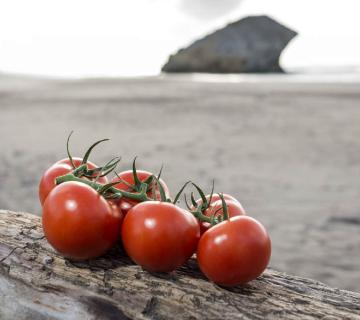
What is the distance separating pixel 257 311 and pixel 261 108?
1256cm

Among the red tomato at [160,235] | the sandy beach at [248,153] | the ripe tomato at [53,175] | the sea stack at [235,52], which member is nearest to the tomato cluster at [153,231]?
the red tomato at [160,235]

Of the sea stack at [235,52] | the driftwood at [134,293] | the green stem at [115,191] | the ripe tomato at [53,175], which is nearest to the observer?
the driftwood at [134,293]

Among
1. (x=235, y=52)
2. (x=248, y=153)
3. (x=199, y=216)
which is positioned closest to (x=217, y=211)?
(x=199, y=216)

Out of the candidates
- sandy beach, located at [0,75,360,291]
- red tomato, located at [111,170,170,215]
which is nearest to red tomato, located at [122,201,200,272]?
red tomato, located at [111,170,170,215]

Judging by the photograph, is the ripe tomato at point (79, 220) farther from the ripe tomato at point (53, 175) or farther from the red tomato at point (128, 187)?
the ripe tomato at point (53, 175)

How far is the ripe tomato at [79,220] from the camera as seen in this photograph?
5.50 feet

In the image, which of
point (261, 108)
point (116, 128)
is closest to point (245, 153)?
point (116, 128)

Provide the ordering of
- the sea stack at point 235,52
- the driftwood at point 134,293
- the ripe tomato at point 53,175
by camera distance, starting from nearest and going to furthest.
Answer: the driftwood at point 134,293 → the ripe tomato at point 53,175 → the sea stack at point 235,52

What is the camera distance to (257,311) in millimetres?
1595

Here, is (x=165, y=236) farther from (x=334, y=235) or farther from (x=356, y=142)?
(x=356, y=142)

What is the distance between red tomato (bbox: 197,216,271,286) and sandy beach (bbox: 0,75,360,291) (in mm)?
2558

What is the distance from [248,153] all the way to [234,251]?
6726 millimetres

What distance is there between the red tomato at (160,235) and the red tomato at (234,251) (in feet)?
0.19

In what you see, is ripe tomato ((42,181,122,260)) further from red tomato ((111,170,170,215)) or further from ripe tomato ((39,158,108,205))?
ripe tomato ((39,158,108,205))
